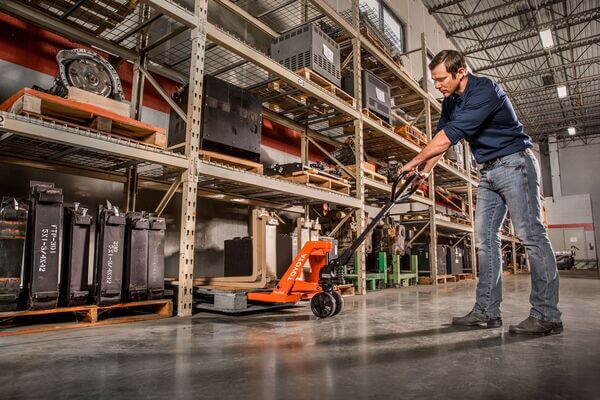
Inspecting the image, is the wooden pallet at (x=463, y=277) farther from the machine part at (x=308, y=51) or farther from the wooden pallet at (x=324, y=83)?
the machine part at (x=308, y=51)

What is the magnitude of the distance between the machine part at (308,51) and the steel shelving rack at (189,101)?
0.33 metres

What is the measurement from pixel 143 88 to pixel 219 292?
3146 mm

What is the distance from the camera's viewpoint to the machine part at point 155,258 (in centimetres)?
341

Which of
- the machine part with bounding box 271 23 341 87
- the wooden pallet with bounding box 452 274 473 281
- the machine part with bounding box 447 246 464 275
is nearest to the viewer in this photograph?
the machine part with bounding box 271 23 341 87

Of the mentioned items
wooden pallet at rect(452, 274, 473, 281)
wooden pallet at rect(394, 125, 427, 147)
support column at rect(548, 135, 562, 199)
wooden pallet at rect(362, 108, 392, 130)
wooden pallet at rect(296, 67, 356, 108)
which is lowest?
wooden pallet at rect(452, 274, 473, 281)

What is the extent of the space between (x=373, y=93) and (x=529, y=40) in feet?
42.7

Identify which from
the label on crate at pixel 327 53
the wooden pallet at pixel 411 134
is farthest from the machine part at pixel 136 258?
the wooden pallet at pixel 411 134

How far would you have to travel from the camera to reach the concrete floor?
4.77ft

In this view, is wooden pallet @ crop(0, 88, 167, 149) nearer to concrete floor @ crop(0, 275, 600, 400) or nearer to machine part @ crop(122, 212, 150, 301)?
machine part @ crop(122, 212, 150, 301)

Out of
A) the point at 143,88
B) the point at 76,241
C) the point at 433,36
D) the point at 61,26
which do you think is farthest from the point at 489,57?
the point at 76,241

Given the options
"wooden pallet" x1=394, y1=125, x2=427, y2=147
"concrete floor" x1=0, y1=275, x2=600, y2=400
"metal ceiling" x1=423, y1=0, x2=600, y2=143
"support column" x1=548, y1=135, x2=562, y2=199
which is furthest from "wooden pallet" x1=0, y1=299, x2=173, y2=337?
"support column" x1=548, y1=135, x2=562, y2=199

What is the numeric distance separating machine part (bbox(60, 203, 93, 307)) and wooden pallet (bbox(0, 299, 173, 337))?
0.34 ft

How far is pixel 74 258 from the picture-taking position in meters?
3.00

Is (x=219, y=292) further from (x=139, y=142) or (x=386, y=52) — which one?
(x=386, y=52)
